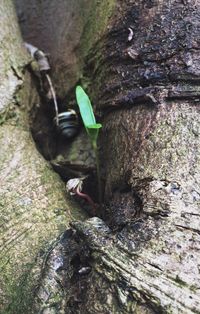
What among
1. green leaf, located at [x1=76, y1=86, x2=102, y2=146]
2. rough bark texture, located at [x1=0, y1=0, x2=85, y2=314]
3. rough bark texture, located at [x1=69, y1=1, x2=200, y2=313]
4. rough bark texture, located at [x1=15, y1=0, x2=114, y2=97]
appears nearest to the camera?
rough bark texture, located at [x1=69, y1=1, x2=200, y2=313]

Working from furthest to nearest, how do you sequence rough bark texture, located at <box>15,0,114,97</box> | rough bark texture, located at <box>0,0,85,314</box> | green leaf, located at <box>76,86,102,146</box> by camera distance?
rough bark texture, located at <box>15,0,114,97</box>
green leaf, located at <box>76,86,102,146</box>
rough bark texture, located at <box>0,0,85,314</box>

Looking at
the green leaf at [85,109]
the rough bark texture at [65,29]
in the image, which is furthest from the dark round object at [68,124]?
the green leaf at [85,109]

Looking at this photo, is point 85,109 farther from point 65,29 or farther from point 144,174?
point 65,29

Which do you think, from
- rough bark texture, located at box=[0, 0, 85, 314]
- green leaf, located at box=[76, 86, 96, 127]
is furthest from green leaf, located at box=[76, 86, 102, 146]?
rough bark texture, located at box=[0, 0, 85, 314]

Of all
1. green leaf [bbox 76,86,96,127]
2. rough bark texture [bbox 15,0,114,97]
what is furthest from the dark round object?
green leaf [bbox 76,86,96,127]

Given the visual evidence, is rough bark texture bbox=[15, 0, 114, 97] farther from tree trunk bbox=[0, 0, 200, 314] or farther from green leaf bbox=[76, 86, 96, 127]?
green leaf bbox=[76, 86, 96, 127]

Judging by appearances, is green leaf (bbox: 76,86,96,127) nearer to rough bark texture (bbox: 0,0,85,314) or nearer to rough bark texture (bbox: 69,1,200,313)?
rough bark texture (bbox: 69,1,200,313)

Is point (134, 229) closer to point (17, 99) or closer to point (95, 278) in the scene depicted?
point (95, 278)

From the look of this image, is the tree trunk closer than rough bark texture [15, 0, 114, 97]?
Yes

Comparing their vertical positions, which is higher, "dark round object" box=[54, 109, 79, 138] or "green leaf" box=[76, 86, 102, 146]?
"green leaf" box=[76, 86, 102, 146]
